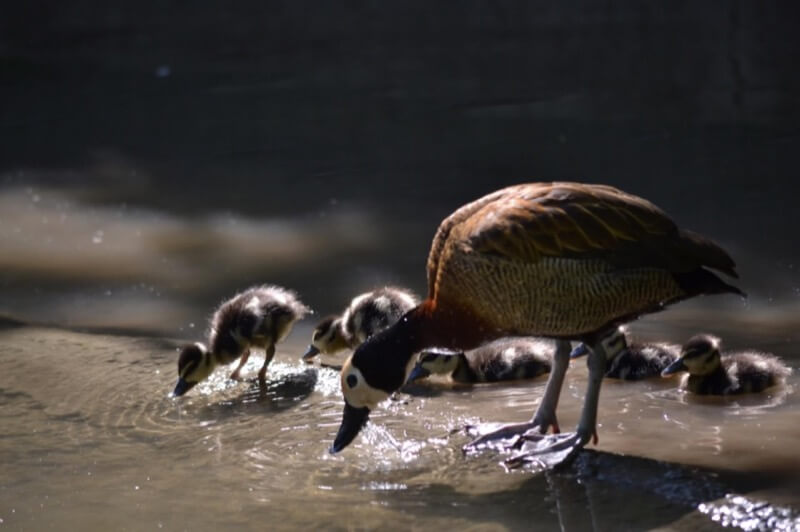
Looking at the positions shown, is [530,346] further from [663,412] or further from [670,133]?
[670,133]

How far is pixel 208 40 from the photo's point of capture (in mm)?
10688

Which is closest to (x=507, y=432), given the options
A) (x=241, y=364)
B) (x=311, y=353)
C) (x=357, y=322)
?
(x=357, y=322)

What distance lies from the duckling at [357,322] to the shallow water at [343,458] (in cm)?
17

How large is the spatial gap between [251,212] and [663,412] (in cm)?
364

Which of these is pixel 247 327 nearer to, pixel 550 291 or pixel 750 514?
pixel 550 291

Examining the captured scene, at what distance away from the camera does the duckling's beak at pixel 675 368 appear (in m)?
5.49

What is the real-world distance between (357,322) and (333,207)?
214cm

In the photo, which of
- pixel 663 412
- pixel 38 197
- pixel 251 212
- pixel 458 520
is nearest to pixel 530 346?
pixel 663 412

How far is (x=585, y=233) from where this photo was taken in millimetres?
4660

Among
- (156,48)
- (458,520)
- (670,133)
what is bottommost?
(458,520)

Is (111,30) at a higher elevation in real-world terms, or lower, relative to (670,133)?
higher

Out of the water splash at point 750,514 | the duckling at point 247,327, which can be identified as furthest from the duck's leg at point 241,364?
the water splash at point 750,514

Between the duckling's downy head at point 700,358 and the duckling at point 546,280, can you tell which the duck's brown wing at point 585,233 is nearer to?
the duckling at point 546,280

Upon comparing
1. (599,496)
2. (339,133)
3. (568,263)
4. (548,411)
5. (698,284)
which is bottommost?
(599,496)
